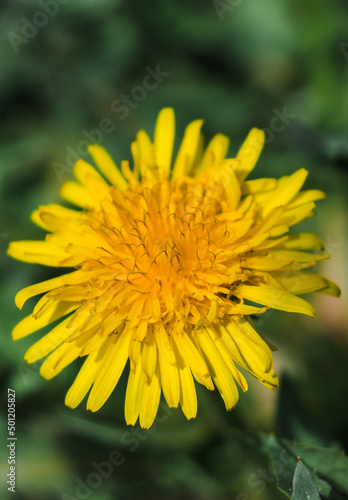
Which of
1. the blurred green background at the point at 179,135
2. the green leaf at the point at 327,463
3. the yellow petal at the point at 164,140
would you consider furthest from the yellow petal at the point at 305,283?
the yellow petal at the point at 164,140

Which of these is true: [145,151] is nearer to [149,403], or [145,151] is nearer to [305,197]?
[305,197]

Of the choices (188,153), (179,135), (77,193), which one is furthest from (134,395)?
(179,135)

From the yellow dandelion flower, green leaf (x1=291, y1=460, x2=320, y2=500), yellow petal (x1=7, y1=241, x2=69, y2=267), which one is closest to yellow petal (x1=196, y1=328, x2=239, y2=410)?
the yellow dandelion flower

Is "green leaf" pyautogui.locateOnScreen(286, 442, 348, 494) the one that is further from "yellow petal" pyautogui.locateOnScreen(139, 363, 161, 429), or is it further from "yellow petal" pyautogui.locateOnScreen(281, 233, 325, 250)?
"yellow petal" pyautogui.locateOnScreen(281, 233, 325, 250)

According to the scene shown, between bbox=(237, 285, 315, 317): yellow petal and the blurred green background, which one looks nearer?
bbox=(237, 285, 315, 317): yellow petal

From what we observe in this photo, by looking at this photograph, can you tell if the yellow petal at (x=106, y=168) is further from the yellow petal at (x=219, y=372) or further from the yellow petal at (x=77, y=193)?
the yellow petal at (x=219, y=372)

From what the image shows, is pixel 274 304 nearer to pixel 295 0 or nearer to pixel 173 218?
pixel 173 218
